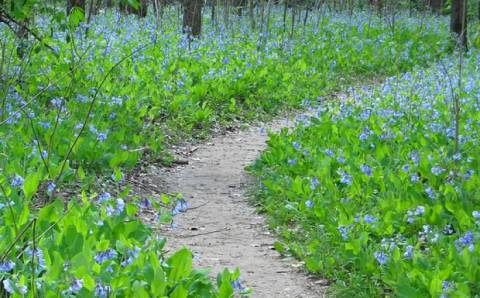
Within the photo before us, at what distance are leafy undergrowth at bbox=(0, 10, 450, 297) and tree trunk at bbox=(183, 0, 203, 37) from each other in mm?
331

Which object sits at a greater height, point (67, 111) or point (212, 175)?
point (67, 111)

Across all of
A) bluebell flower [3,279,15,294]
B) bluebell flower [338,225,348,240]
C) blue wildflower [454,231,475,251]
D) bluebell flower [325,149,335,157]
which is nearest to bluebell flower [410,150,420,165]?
bluebell flower [325,149,335,157]

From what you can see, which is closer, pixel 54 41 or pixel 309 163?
pixel 309 163

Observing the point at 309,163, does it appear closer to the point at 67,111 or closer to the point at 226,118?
the point at 67,111

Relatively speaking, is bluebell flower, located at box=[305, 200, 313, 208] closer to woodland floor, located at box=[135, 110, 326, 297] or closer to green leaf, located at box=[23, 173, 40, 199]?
woodland floor, located at box=[135, 110, 326, 297]

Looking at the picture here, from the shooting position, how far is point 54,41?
973 centimetres

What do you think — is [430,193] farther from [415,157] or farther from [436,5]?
[436,5]

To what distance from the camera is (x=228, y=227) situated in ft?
14.9

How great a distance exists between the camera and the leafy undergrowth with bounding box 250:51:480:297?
3.32 meters

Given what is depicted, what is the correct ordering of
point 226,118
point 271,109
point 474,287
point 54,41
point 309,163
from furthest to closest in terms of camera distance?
point 54,41 → point 271,109 → point 226,118 → point 309,163 → point 474,287

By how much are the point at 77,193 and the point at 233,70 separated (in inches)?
183

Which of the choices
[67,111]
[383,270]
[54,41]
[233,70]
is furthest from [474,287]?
[54,41]

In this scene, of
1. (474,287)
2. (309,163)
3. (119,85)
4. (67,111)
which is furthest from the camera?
(119,85)

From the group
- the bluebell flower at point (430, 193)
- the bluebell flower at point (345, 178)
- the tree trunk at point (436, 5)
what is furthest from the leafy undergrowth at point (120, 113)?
the tree trunk at point (436, 5)
